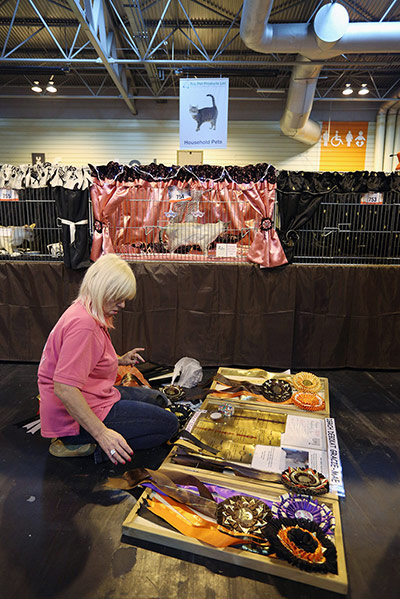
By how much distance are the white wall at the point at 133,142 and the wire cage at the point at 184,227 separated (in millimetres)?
4981

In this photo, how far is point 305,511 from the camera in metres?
1.49

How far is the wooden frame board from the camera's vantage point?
125 cm

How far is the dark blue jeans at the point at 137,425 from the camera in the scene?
1.88 m

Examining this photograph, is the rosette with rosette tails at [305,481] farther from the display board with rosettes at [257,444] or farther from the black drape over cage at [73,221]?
the black drape over cage at [73,221]

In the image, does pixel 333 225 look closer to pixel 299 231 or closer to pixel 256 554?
pixel 299 231

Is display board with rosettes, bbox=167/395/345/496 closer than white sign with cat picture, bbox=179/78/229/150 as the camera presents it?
Yes

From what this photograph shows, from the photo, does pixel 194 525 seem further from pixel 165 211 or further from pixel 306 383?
pixel 165 211

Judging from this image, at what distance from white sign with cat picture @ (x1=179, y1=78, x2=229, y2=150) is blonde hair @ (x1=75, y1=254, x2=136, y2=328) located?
2060mm

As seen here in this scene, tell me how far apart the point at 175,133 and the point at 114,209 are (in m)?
5.49

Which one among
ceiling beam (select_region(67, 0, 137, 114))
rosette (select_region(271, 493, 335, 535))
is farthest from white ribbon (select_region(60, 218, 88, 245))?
rosette (select_region(271, 493, 335, 535))

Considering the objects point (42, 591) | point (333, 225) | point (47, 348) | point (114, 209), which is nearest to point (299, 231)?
point (333, 225)

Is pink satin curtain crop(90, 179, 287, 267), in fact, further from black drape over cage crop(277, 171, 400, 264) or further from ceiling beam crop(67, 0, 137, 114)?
ceiling beam crop(67, 0, 137, 114)

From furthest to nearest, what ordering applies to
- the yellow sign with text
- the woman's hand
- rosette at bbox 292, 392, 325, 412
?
the yellow sign with text → rosette at bbox 292, 392, 325, 412 → the woman's hand

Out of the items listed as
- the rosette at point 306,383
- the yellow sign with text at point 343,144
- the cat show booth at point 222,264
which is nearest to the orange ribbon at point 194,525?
the rosette at point 306,383
